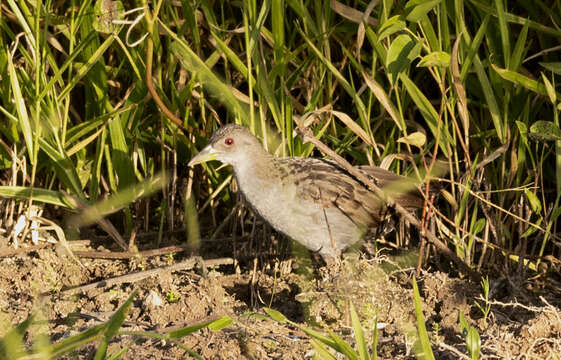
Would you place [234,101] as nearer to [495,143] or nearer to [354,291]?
[354,291]

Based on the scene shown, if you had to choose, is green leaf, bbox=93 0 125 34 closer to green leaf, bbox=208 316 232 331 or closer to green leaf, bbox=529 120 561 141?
green leaf, bbox=208 316 232 331

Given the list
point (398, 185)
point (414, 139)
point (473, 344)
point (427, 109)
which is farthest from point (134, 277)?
point (473, 344)

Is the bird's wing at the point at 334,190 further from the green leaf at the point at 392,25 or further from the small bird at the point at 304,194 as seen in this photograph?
the green leaf at the point at 392,25

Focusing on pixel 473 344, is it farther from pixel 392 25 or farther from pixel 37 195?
pixel 37 195

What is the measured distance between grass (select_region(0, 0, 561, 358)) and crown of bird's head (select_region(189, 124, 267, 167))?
13 centimetres

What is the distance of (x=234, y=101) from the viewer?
13.0 feet

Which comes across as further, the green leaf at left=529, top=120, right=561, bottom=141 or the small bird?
the small bird

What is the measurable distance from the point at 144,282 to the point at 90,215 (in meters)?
0.54

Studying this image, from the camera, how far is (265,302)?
4105 mm

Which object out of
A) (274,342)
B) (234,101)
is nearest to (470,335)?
(274,342)

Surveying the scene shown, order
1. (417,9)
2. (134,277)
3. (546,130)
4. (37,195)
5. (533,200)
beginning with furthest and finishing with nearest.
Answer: (37,195), (134,277), (533,200), (546,130), (417,9)

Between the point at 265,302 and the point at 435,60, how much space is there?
1.58 metres

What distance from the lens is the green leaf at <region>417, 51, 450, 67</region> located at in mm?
3332

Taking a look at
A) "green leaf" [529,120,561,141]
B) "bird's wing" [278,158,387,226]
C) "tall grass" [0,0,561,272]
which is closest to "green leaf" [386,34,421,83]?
"tall grass" [0,0,561,272]
